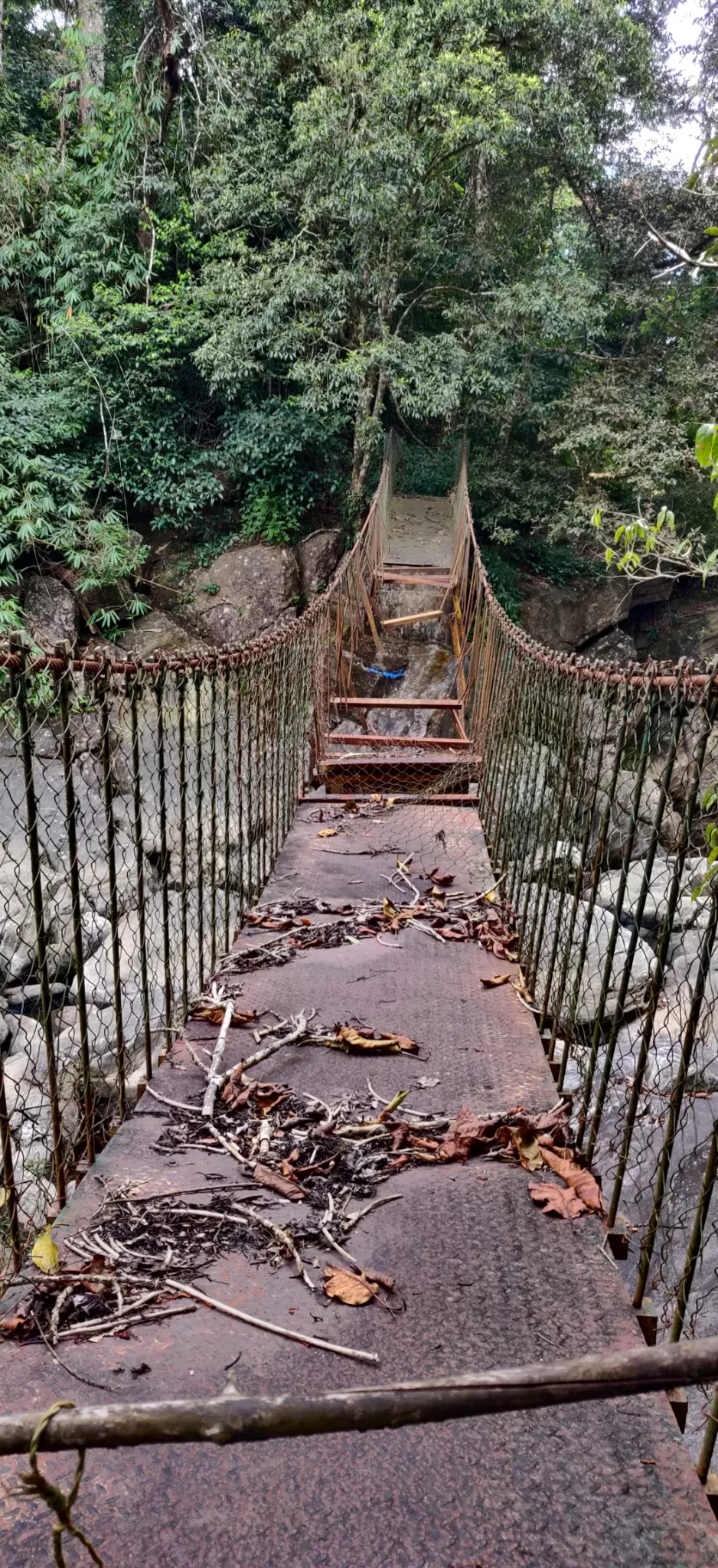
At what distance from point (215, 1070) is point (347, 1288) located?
744mm

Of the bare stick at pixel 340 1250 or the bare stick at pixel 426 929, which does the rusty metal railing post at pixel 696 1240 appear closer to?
the bare stick at pixel 340 1250

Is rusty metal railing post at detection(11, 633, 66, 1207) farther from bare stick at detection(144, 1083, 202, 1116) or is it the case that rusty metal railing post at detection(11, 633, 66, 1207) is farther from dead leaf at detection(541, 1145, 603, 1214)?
dead leaf at detection(541, 1145, 603, 1214)

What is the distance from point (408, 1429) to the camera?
115cm

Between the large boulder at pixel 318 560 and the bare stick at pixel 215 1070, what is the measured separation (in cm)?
814

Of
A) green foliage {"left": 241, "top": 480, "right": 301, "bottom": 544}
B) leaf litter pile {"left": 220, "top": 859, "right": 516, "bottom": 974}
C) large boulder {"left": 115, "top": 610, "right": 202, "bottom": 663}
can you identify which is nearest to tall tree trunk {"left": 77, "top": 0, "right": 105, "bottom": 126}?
green foliage {"left": 241, "top": 480, "right": 301, "bottom": 544}

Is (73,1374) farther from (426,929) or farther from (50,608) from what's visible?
(50,608)

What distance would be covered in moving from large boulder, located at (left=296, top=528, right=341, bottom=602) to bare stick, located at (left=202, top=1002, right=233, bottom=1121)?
8.14 meters

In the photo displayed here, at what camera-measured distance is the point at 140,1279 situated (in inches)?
53.9

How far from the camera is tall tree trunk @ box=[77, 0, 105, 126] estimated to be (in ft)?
31.8

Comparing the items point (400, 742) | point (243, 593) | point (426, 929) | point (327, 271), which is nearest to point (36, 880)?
point (426, 929)

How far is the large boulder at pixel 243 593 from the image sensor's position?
9789 millimetres

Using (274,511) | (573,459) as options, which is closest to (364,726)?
(274,511)

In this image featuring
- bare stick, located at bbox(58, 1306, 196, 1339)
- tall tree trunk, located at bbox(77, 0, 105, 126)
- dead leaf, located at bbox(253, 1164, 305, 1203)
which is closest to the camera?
bare stick, located at bbox(58, 1306, 196, 1339)

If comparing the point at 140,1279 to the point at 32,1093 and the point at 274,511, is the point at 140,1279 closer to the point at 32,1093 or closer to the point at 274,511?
the point at 32,1093
